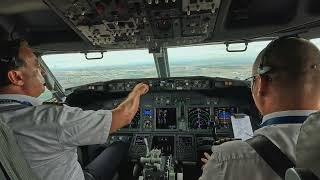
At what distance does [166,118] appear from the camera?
13.0 feet

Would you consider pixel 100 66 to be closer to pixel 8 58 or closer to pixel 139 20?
pixel 139 20

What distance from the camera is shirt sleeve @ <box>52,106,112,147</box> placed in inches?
68.4

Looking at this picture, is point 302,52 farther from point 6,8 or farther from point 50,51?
point 50,51

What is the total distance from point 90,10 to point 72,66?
213 centimetres

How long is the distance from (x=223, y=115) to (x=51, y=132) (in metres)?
2.46

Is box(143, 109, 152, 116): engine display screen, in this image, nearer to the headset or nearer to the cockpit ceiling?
the cockpit ceiling

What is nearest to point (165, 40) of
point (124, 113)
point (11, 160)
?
point (124, 113)

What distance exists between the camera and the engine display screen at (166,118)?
12.9ft

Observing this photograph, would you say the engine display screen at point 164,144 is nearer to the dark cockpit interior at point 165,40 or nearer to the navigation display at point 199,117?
the dark cockpit interior at point 165,40

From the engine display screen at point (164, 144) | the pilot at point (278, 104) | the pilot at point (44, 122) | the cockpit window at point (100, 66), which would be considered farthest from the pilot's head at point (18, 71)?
the engine display screen at point (164, 144)

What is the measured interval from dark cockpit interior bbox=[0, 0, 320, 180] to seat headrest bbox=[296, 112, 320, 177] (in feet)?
5.54

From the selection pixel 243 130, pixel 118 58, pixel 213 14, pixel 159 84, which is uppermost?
pixel 213 14

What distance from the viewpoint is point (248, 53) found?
3.81 meters

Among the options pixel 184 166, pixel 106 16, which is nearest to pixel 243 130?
pixel 184 166
